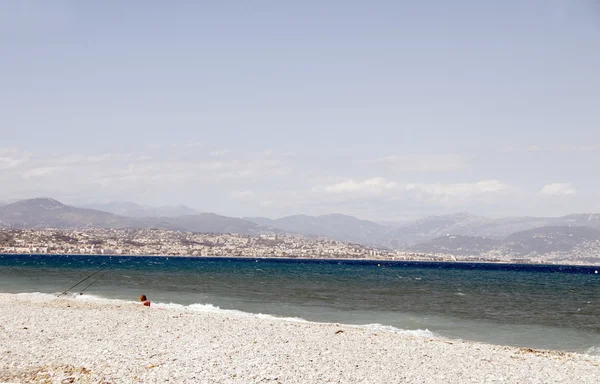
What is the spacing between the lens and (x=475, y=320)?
155ft

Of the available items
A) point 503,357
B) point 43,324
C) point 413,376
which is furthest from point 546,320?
point 43,324

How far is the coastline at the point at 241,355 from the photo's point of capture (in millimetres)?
21484

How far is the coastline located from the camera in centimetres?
2148

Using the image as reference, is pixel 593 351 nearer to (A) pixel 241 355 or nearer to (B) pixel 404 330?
(B) pixel 404 330

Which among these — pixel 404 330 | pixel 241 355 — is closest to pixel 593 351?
pixel 404 330

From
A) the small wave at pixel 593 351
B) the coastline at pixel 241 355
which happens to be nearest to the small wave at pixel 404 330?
the coastline at pixel 241 355

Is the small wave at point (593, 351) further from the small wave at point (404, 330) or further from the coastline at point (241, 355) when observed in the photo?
the small wave at point (404, 330)

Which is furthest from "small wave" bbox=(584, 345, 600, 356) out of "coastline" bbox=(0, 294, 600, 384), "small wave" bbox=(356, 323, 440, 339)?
"small wave" bbox=(356, 323, 440, 339)

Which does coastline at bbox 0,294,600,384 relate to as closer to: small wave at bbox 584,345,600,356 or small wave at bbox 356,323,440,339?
small wave at bbox 584,345,600,356

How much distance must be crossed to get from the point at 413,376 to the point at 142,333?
1580 cm

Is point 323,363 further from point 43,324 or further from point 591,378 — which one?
point 43,324

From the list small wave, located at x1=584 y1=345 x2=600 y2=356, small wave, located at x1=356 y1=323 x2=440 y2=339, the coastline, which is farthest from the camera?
small wave, located at x1=356 y1=323 x2=440 y2=339

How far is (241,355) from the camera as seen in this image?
25.1 meters

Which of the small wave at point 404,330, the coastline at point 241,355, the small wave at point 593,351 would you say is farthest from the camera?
the small wave at point 404,330
